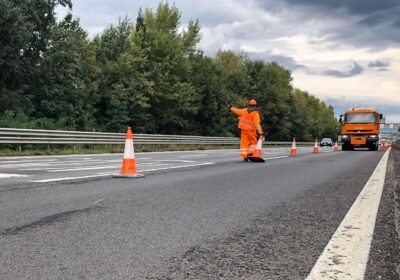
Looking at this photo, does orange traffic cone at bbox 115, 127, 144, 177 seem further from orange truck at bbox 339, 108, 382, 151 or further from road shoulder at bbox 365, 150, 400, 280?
orange truck at bbox 339, 108, 382, 151

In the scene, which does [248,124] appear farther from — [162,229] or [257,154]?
[162,229]

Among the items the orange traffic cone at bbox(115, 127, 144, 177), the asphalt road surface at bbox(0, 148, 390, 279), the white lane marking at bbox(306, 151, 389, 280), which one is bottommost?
the asphalt road surface at bbox(0, 148, 390, 279)

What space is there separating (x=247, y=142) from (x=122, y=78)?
2857 centimetres

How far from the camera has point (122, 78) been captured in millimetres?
40656

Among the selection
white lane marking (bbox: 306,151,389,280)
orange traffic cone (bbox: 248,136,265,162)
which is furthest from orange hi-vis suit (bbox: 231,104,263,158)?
white lane marking (bbox: 306,151,389,280)

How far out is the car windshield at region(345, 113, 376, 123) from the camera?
31.7 m

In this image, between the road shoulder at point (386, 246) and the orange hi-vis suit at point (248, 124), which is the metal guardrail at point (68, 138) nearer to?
the orange hi-vis suit at point (248, 124)

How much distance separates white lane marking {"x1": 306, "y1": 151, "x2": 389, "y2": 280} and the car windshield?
90.9 ft

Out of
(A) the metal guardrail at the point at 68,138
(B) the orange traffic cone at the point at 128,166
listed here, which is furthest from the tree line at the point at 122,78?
(B) the orange traffic cone at the point at 128,166

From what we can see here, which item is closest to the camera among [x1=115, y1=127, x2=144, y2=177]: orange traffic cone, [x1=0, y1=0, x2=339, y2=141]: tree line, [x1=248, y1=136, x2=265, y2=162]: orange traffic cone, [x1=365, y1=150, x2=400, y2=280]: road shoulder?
[x1=365, y1=150, x2=400, y2=280]: road shoulder

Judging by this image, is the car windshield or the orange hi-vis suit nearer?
the orange hi-vis suit

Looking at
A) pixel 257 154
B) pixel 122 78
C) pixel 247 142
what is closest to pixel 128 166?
pixel 247 142

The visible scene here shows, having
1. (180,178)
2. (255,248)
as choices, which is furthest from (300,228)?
(180,178)

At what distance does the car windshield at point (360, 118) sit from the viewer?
3172 cm
